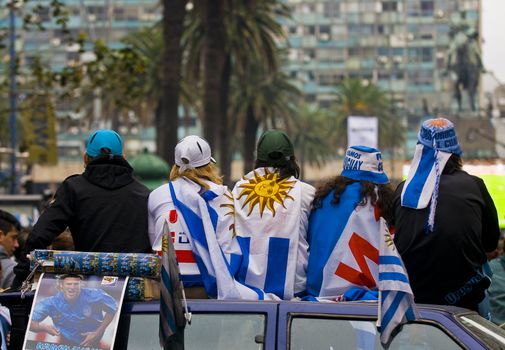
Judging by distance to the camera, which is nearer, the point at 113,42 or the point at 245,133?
the point at 245,133

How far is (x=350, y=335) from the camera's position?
541 cm

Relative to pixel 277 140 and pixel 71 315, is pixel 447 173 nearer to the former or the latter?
pixel 277 140

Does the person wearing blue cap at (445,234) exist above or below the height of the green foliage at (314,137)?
above

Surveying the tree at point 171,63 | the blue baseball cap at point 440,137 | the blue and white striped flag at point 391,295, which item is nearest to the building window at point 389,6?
the tree at point 171,63

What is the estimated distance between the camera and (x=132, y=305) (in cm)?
568

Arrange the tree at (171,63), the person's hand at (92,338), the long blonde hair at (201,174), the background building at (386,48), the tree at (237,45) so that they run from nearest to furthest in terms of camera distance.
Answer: the person's hand at (92,338)
the long blonde hair at (201,174)
the tree at (171,63)
the tree at (237,45)
the background building at (386,48)

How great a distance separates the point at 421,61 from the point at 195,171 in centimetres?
14002

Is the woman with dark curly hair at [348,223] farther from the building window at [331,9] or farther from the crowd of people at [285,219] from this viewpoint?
Answer: the building window at [331,9]

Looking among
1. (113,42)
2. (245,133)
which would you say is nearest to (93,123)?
(245,133)

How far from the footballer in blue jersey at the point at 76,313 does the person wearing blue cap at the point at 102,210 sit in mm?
845

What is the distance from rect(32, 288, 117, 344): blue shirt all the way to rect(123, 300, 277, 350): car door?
0.19m

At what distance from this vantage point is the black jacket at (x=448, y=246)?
6574mm

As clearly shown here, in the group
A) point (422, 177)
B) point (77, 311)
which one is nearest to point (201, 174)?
point (422, 177)

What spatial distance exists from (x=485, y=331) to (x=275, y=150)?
1.76m
